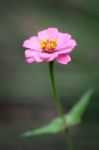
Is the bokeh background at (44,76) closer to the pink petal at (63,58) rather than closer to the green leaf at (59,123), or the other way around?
the green leaf at (59,123)

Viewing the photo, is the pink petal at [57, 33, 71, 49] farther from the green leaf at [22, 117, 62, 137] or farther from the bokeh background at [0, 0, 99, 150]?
the bokeh background at [0, 0, 99, 150]

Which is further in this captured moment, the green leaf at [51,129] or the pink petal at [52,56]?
the green leaf at [51,129]

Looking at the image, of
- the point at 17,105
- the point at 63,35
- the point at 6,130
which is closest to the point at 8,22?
the point at 17,105

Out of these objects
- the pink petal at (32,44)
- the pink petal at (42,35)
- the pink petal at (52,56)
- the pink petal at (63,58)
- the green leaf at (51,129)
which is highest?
the pink petal at (42,35)

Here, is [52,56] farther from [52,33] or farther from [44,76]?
[44,76]

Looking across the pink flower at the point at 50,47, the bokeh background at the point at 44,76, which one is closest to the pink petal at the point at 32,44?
the pink flower at the point at 50,47

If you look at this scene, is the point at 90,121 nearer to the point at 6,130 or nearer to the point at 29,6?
the point at 6,130

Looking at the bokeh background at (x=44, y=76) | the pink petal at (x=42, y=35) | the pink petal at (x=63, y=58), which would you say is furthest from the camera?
the bokeh background at (x=44, y=76)

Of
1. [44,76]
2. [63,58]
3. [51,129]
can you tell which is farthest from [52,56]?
[44,76]
